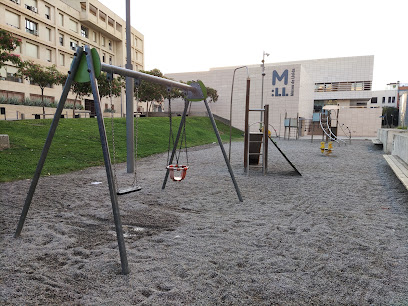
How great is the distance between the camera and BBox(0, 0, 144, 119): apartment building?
3078 cm

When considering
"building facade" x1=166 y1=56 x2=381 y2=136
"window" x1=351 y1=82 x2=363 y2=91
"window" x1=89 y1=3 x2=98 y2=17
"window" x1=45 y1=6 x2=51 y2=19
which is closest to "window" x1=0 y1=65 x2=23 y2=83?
"window" x1=45 y1=6 x2=51 y2=19

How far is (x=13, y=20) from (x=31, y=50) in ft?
11.0

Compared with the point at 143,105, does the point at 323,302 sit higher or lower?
lower

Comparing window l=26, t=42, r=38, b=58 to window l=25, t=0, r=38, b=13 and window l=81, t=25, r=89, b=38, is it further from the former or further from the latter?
window l=81, t=25, r=89, b=38

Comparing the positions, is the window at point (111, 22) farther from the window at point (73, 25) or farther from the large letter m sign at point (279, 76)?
the large letter m sign at point (279, 76)

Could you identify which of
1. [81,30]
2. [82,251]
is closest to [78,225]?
[82,251]

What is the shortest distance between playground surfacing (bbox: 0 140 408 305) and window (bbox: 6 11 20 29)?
3254cm

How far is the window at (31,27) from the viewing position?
33.1 metres

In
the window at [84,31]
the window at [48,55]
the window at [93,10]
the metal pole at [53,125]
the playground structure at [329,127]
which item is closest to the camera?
the metal pole at [53,125]

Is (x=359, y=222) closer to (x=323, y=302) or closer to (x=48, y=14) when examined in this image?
(x=323, y=302)

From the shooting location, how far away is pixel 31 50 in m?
33.4

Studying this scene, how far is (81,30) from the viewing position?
42.5 meters

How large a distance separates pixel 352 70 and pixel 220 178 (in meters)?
54.6

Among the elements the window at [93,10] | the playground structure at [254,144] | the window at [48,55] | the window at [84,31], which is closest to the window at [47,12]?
the window at [48,55]
